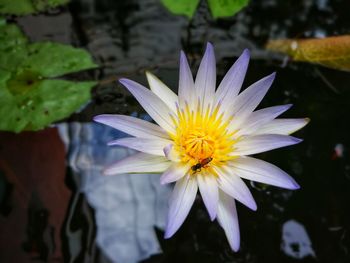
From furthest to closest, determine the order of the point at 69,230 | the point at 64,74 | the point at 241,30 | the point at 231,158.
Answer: the point at 241,30
the point at 64,74
the point at 69,230
the point at 231,158

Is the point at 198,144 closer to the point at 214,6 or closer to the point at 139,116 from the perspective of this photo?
the point at 139,116

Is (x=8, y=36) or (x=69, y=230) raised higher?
(x=8, y=36)

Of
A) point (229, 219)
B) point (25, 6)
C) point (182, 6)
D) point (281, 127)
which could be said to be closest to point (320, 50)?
point (182, 6)

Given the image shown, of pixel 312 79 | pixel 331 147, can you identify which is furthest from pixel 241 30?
pixel 331 147

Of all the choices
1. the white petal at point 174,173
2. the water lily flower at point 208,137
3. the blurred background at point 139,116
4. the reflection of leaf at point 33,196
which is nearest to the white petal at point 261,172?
the water lily flower at point 208,137

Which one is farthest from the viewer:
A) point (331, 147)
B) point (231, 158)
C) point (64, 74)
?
point (64, 74)

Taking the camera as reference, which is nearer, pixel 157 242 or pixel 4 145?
pixel 157 242

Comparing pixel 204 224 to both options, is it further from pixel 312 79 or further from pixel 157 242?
pixel 312 79
